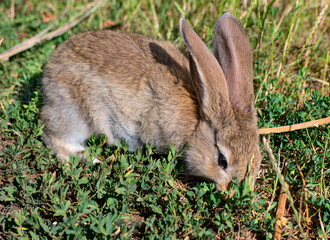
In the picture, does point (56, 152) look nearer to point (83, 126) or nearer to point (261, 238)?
point (83, 126)

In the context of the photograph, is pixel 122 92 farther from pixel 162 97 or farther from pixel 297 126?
pixel 297 126

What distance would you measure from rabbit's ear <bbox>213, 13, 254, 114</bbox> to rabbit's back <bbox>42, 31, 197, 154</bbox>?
0.52 m

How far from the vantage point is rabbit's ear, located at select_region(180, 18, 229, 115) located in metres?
3.49

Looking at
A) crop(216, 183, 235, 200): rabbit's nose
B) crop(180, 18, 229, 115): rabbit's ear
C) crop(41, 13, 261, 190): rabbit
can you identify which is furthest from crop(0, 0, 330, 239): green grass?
crop(180, 18, 229, 115): rabbit's ear

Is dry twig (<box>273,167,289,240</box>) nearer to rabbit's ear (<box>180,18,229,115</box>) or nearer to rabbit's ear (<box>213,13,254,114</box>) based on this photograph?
rabbit's ear (<box>213,13,254,114</box>)

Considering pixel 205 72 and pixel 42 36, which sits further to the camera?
pixel 42 36

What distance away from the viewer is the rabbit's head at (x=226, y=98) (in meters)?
3.52

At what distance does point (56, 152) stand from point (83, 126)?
0.42 meters

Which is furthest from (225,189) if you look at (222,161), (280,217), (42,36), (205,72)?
(42,36)

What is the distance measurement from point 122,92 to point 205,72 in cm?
96

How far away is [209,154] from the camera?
12.4 ft

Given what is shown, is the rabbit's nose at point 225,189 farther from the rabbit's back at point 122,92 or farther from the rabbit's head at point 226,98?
the rabbit's back at point 122,92

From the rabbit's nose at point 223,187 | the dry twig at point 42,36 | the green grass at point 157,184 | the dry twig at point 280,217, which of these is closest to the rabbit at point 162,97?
the rabbit's nose at point 223,187

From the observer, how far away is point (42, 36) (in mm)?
5855
